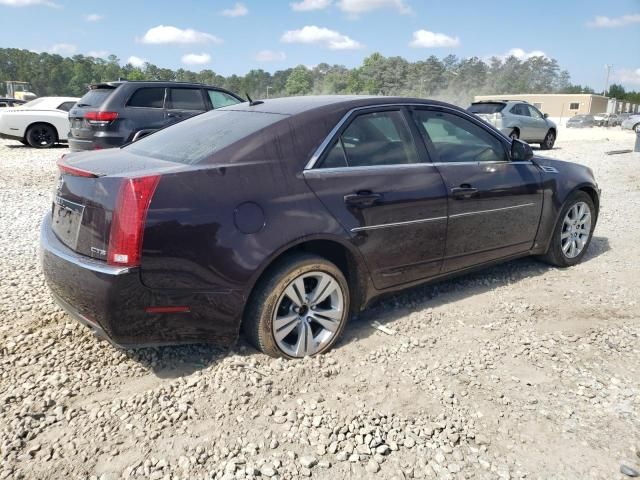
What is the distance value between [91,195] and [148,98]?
7594 millimetres

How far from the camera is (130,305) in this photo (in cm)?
272

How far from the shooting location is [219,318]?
2.96 m

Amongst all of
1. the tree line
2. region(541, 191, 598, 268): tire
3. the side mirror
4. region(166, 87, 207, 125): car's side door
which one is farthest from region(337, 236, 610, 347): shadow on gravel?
the tree line

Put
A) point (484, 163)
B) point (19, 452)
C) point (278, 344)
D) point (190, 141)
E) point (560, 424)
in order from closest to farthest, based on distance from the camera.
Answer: point (19, 452)
point (560, 424)
point (278, 344)
point (190, 141)
point (484, 163)

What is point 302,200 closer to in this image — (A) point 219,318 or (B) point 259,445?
(A) point 219,318

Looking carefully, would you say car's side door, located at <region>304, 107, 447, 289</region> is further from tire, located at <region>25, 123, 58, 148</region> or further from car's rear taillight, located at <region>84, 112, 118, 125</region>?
tire, located at <region>25, 123, 58, 148</region>

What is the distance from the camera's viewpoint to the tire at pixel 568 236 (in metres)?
4.97

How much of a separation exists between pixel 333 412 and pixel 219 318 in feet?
2.65

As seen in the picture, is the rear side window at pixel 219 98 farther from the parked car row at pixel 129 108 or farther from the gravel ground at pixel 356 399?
the gravel ground at pixel 356 399

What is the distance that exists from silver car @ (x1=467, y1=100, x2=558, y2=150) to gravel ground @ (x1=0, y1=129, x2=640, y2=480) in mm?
13212

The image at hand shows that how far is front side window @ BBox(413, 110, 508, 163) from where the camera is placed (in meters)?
3.95

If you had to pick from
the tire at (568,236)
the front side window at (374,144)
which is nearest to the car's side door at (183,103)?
the front side window at (374,144)

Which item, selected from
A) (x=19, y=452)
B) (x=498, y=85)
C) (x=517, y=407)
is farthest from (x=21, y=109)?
(x=498, y=85)

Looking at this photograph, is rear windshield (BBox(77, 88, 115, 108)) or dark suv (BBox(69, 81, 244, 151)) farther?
rear windshield (BBox(77, 88, 115, 108))
